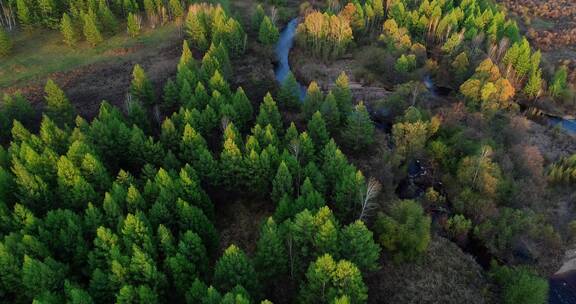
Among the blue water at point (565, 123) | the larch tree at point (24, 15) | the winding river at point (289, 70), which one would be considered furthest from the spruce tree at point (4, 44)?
the blue water at point (565, 123)

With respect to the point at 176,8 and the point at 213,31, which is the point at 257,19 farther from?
the point at 176,8

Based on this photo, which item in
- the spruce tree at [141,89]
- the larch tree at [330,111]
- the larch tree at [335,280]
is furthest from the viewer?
the spruce tree at [141,89]

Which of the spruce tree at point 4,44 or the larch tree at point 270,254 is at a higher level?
the spruce tree at point 4,44

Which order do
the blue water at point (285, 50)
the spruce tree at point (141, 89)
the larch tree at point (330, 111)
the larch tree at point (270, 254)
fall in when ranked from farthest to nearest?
the blue water at point (285, 50), the spruce tree at point (141, 89), the larch tree at point (330, 111), the larch tree at point (270, 254)

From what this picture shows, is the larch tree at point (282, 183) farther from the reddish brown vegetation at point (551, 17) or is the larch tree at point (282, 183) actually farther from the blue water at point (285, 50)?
the reddish brown vegetation at point (551, 17)

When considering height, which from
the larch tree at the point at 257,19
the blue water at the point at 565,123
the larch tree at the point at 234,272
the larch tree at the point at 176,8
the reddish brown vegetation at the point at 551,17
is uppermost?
the larch tree at the point at 176,8

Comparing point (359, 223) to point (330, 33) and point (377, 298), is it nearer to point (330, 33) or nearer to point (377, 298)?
point (377, 298)

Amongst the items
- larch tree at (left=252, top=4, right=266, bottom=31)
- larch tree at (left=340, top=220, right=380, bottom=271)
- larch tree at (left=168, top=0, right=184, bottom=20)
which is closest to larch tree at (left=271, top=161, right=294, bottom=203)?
larch tree at (left=340, top=220, right=380, bottom=271)

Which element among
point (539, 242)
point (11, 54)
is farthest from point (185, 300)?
point (11, 54)
